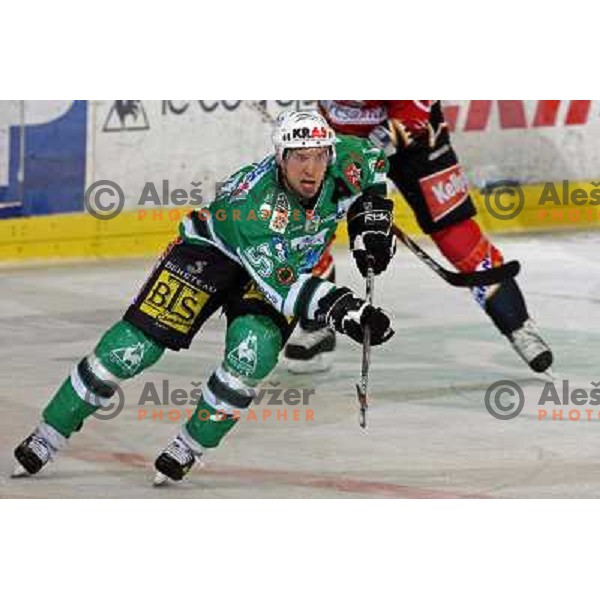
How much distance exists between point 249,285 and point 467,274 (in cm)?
153

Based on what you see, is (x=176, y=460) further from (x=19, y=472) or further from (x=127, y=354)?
(x=19, y=472)

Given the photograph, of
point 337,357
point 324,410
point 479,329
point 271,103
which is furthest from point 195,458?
point 271,103

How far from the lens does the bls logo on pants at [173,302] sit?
6566mm

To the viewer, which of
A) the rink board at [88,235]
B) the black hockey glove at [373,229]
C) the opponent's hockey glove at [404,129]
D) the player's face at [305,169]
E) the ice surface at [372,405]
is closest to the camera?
the player's face at [305,169]

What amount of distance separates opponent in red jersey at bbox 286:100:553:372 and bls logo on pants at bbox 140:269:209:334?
1.64m

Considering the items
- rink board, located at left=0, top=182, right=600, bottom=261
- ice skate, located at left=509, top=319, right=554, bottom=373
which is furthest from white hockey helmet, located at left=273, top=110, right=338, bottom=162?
rink board, located at left=0, top=182, right=600, bottom=261

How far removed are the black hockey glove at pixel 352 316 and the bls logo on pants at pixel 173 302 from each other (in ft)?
1.38

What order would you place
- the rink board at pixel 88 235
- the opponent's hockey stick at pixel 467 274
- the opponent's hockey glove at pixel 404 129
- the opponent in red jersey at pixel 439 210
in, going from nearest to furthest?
the opponent's hockey stick at pixel 467 274 < the opponent's hockey glove at pixel 404 129 < the opponent in red jersey at pixel 439 210 < the rink board at pixel 88 235

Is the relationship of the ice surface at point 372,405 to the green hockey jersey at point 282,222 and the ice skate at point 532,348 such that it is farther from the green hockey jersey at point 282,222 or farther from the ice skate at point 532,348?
the green hockey jersey at point 282,222

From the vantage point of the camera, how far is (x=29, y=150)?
9852 millimetres

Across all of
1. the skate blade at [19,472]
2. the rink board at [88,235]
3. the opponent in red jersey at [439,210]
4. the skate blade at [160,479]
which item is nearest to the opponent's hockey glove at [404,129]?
the opponent in red jersey at [439,210]

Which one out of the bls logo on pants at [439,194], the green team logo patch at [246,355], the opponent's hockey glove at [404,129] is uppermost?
the opponent's hockey glove at [404,129]

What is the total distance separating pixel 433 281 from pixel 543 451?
8.35 ft

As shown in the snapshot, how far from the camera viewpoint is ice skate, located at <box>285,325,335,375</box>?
8.23 metres
